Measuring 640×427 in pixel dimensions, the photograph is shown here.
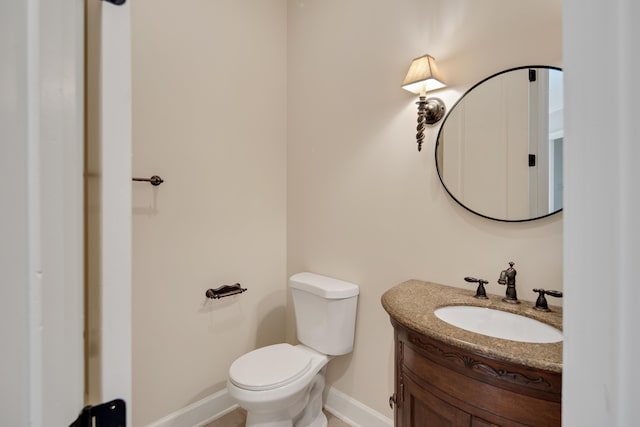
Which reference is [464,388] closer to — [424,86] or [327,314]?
[327,314]

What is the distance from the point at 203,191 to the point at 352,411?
1.59 meters

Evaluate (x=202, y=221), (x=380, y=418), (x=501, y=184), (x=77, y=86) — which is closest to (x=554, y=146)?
(x=501, y=184)

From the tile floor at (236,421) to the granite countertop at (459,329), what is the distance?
3.38ft

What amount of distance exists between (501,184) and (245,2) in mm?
1913

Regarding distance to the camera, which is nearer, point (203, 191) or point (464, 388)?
point (464, 388)

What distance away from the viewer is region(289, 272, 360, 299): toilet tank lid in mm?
1735

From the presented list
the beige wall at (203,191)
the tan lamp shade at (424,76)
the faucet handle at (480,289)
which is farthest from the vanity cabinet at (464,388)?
the beige wall at (203,191)

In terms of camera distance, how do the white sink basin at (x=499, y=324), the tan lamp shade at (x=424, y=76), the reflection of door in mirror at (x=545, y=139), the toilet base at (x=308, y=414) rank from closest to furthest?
the white sink basin at (x=499, y=324), the reflection of door in mirror at (x=545, y=139), the tan lamp shade at (x=424, y=76), the toilet base at (x=308, y=414)

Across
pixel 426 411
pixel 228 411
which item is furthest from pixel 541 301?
pixel 228 411

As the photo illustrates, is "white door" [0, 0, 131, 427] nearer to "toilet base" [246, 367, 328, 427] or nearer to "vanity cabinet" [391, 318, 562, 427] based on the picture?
"vanity cabinet" [391, 318, 562, 427]

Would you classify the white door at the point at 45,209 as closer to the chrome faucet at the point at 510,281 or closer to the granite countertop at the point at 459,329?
the granite countertop at the point at 459,329

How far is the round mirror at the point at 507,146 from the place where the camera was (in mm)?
1188

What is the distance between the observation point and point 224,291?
1912 mm

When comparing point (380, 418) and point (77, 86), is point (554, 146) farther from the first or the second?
point (380, 418)
